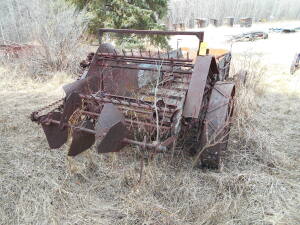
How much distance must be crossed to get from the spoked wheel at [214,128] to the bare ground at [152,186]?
0.63 feet

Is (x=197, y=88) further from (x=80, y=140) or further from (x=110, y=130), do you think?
(x=80, y=140)

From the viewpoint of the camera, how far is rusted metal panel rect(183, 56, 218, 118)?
8.26ft

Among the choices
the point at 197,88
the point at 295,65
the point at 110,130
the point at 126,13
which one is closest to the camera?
the point at 110,130

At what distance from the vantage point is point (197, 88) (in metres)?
2.59

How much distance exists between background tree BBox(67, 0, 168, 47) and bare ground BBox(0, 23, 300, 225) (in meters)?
5.18

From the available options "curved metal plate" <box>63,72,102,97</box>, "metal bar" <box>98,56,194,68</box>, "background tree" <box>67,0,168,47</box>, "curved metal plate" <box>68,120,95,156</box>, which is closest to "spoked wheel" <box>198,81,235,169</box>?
"metal bar" <box>98,56,194,68</box>

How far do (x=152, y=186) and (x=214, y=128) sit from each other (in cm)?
84

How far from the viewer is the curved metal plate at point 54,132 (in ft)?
8.55

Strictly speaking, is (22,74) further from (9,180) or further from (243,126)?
(243,126)

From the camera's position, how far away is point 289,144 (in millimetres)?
3600

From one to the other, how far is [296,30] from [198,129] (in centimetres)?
1868

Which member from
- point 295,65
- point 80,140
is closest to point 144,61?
point 80,140

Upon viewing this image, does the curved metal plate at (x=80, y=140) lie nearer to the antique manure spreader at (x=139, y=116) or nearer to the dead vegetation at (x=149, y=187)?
the antique manure spreader at (x=139, y=116)

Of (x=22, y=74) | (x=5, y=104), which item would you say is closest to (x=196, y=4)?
(x=22, y=74)
